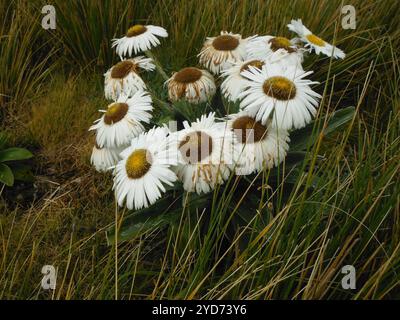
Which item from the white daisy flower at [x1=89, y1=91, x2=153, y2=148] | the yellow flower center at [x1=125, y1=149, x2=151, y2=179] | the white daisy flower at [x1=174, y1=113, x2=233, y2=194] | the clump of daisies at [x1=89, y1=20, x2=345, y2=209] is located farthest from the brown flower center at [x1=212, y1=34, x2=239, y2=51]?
the yellow flower center at [x1=125, y1=149, x2=151, y2=179]

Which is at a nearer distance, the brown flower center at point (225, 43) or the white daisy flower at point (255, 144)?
the white daisy flower at point (255, 144)

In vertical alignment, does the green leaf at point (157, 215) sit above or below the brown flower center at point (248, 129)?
below

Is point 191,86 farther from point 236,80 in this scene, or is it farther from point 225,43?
point 225,43

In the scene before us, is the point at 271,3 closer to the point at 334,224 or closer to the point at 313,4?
the point at 313,4

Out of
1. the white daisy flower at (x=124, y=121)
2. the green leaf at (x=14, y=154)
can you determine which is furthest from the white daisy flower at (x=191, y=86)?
the green leaf at (x=14, y=154)

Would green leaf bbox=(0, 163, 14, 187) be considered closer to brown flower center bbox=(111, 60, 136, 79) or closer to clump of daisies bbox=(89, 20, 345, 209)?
clump of daisies bbox=(89, 20, 345, 209)

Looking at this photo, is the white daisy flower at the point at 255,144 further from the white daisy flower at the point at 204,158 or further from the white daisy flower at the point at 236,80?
the white daisy flower at the point at 236,80
